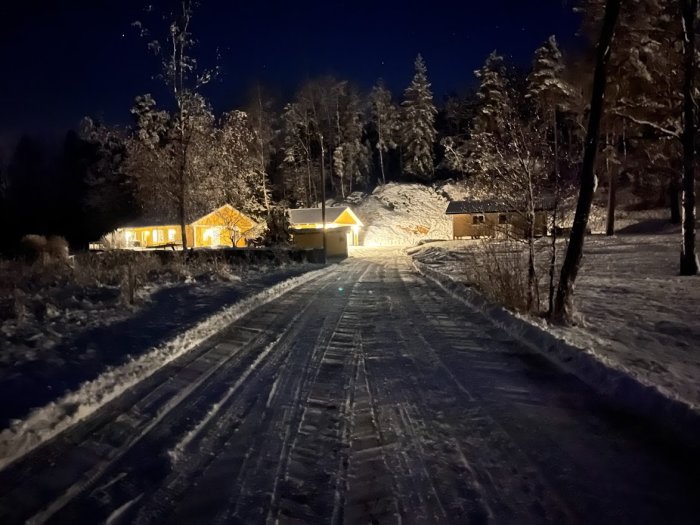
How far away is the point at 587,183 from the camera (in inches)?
398

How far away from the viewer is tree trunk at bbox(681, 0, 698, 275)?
640 inches

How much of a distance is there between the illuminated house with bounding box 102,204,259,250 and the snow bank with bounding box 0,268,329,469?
36738 mm

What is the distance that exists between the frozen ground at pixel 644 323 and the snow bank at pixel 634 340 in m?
0.01

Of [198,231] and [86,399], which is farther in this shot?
[198,231]

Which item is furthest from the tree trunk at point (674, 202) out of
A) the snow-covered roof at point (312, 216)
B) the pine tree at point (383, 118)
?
the pine tree at point (383, 118)

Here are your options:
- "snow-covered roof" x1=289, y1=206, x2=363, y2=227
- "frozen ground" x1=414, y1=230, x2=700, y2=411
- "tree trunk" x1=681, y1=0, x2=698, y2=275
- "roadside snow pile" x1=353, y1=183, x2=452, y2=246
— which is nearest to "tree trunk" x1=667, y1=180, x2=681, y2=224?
"frozen ground" x1=414, y1=230, x2=700, y2=411

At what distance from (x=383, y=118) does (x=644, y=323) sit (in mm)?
70029

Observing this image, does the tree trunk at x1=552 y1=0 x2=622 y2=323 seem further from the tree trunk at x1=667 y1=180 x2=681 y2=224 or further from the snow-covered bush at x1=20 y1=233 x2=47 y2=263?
the tree trunk at x1=667 y1=180 x2=681 y2=224

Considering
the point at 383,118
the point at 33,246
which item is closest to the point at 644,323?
the point at 33,246

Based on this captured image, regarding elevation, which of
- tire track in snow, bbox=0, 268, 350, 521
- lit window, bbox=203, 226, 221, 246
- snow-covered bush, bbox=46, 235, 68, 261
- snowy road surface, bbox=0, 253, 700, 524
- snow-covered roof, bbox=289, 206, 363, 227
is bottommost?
snowy road surface, bbox=0, 253, 700, 524

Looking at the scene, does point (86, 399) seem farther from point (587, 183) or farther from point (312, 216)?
point (312, 216)

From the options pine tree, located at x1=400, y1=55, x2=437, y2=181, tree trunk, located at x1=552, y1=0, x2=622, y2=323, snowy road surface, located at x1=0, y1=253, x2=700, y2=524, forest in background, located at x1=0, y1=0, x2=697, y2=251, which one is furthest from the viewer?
pine tree, located at x1=400, y1=55, x2=437, y2=181

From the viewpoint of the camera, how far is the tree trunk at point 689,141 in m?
16.3

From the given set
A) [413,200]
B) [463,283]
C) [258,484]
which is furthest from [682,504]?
[413,200]
